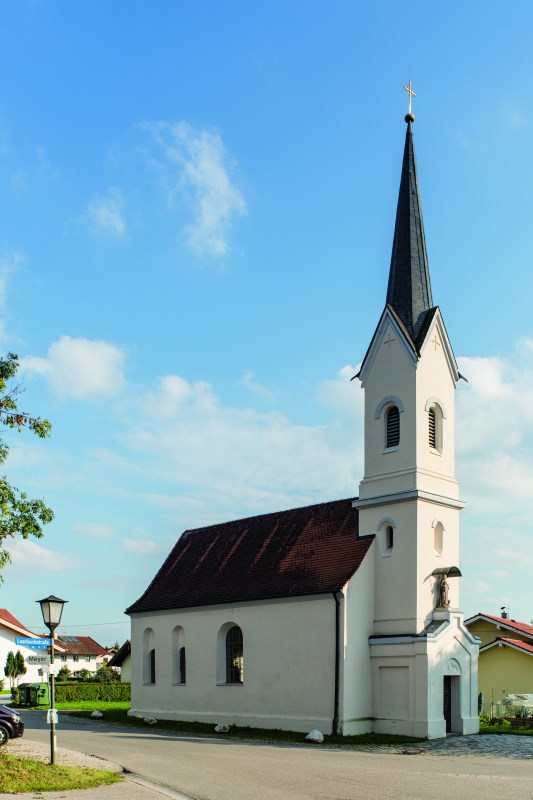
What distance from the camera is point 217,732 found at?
104 feet

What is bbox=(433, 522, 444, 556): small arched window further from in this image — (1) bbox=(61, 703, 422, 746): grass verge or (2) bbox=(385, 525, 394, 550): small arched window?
(1) bbox=(61, 703, 422, 746): grass verge

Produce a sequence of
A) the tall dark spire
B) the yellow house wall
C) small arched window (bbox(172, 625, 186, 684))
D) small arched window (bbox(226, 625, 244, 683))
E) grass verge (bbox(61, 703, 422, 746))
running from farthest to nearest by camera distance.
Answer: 1. the yellow house wall
2. small arched window (bbox(172, 625, 186, 684))
3. small arched window (bbox(226, 625, 244, 683))
4. the tall dark spire
5. grass verge (bbox(61, 703, 422, 746))

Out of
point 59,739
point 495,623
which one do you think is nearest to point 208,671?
point 59,739

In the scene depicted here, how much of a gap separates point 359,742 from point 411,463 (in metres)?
9.75

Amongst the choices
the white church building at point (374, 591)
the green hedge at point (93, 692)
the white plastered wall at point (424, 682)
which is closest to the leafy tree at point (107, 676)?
the green hedge at point (93, 692)

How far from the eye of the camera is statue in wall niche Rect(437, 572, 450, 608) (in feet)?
99.0

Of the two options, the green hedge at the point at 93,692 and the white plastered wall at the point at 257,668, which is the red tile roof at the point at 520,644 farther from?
the green hedge at the point at 93,692

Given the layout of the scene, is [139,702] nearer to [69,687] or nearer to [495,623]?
[69,687]

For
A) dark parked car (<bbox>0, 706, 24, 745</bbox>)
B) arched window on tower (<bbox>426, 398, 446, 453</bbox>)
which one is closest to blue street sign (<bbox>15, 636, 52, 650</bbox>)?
dark parked car (<bbox>0, 706, 24, 745</bbox>)

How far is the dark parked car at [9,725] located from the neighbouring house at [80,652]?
7678 centimetres

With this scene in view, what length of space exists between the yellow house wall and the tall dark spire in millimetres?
17623

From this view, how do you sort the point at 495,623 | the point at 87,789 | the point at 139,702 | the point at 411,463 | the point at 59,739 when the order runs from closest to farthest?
the point at 87,789 → the point at 59,739 → the point at 411,463 → the point at 139,702 → the point at 495,623

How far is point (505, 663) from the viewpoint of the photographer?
134ft

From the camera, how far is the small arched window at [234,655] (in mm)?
34812
